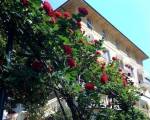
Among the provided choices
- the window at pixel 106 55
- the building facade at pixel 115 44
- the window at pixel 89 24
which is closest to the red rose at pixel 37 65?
the building facade at pixel 115 44

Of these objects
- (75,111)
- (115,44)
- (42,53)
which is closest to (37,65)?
(42,53)

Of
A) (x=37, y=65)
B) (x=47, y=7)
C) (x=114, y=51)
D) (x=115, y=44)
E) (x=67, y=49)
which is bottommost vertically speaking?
(x=37, y=65)

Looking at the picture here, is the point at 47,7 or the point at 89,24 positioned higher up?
the point at 89,24

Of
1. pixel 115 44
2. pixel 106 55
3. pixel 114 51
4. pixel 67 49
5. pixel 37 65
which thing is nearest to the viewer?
pixel 37 65

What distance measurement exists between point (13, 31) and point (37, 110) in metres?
11.0

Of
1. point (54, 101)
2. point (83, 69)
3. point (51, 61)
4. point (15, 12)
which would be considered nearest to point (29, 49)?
point (51, 61)

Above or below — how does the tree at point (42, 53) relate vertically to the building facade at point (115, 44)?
below

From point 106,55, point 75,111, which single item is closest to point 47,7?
point 75,111

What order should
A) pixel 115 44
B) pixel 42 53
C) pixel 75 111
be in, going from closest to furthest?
pixel 42 53, pixel 75 111, pixel 115 44

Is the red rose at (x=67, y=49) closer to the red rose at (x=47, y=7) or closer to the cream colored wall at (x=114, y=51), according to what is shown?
the red rose at (x=47, y=7)

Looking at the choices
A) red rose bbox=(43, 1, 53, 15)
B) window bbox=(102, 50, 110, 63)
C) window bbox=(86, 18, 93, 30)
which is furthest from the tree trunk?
window bbox=(102, 50, 110, 63)

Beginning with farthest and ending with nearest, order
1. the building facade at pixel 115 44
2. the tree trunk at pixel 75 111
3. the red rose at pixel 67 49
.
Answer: the building facade at pixel 115 44 → the tree trunk at pixel 75 111 → the red rose at pixel 67 49

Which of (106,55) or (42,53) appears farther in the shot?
(106,55)

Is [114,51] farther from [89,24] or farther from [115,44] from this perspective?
[89,24]
